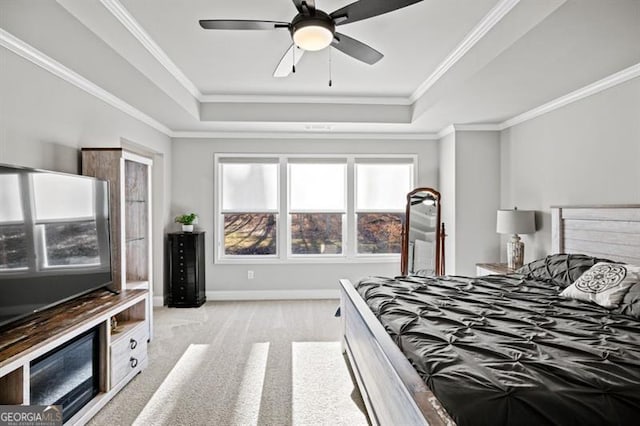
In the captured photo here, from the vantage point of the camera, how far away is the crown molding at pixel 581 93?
10.4ft

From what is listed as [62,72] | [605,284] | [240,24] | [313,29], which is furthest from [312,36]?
[605,284]

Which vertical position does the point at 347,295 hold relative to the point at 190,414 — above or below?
above

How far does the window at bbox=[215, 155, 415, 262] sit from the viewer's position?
19.0 ft

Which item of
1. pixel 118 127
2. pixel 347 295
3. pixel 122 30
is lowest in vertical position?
pixel 347 295

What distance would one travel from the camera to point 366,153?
19.2 ft

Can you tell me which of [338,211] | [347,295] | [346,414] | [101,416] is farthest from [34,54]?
[338,211]

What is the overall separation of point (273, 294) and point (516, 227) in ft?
10.9

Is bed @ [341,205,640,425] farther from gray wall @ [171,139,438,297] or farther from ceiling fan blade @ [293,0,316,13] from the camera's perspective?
gray wall @ [171,139,438,297]

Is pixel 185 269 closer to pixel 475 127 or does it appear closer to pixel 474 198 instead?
pixel 474 198

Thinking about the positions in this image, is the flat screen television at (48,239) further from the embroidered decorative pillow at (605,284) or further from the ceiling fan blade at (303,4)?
the embroidered decorative pillow at (605,284)

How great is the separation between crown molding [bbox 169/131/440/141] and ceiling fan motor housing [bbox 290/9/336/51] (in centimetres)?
347

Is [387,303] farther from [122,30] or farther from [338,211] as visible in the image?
[338,211]

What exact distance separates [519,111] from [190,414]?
14.5 ft

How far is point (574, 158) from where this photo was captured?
388 cm
